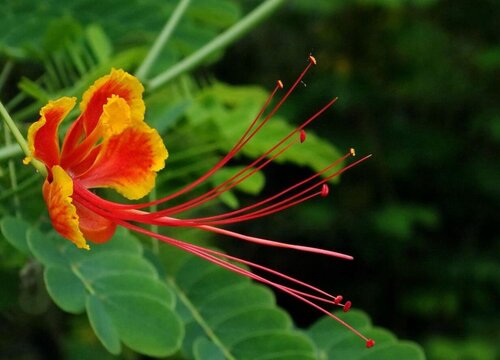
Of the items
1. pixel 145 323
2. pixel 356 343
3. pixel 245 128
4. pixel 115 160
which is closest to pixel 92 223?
pixel 115 160

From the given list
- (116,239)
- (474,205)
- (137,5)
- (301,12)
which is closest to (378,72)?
(301,12)

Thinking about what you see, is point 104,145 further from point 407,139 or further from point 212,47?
point 407,139

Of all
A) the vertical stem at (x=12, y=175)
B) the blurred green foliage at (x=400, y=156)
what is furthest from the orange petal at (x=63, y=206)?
the blurred green foliage at (x=400, y=156)

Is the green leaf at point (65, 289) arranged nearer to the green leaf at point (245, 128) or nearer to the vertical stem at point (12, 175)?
the vertical stem at point (12, 175)

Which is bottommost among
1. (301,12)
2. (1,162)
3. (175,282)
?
(301,12)

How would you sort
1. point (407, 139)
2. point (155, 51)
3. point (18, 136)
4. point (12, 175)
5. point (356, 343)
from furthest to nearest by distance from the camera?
1. point (407, 139)
2. point (155, 51)
3. point (356, 343)
4. point (12, 175)
5. point (18, 136)

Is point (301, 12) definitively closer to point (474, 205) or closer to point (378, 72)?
point (378, 72)

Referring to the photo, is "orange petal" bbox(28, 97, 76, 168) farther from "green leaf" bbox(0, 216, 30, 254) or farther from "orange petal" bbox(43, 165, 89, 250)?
"green leaf" bbox(0, 216, 30, 254)
